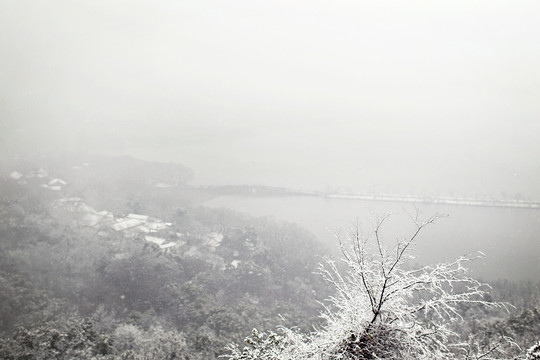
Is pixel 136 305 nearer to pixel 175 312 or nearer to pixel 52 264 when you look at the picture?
pixel 175 312

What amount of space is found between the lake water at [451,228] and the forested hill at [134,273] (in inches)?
362

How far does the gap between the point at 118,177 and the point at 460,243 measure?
67644mm

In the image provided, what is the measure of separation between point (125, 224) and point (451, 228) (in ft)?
169

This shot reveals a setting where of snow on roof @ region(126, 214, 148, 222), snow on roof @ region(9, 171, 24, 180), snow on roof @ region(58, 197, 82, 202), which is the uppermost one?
snow on roof @ region(9, 171, 24, 180)

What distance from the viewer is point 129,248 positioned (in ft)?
108

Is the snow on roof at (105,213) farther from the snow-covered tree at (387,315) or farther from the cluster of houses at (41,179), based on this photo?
the snow-covered tree at (387,315)

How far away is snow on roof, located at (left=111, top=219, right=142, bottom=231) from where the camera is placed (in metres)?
42.2

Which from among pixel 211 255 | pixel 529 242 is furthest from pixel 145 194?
pixel 529 242

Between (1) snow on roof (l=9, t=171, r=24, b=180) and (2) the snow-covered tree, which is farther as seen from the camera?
(1) snow on roof (l=9, t=171, r=24, b=180)

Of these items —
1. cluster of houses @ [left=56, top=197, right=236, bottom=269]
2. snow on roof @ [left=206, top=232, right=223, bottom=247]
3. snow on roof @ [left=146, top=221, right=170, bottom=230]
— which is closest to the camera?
cluster of houses @ [left=56, top=197, right=236, bottom=269]

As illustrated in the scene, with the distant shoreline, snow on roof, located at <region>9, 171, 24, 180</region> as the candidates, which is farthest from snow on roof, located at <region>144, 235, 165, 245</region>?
the distant shoreline

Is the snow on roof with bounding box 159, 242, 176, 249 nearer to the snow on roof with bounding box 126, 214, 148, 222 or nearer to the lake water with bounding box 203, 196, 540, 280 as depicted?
the snow on roof with bounding box 126, 214, 148, 222

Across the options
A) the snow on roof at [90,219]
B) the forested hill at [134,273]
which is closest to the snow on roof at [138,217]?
the forested hill at [134,273]

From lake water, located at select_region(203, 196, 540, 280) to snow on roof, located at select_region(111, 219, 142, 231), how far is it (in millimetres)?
25209
